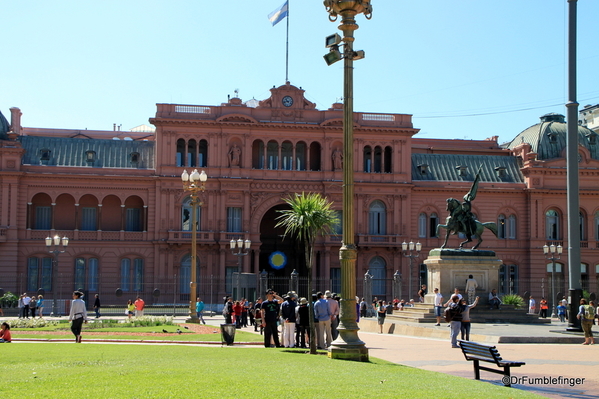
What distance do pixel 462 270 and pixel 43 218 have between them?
3743cm

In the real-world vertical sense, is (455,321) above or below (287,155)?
below

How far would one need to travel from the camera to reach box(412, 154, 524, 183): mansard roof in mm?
66875

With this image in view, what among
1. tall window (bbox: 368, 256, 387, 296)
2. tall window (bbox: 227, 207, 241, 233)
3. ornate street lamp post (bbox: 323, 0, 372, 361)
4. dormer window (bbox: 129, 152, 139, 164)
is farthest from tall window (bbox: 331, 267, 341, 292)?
ornate street lamp post (bbox: 323, 0, 372, 361)

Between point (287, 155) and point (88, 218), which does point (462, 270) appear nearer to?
point (287, 155)

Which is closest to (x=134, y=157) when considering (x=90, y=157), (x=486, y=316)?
(x=90, y=157)

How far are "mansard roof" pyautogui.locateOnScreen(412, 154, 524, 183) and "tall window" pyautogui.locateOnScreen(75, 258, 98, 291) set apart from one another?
26.3m

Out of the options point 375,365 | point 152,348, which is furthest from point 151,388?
point 152,348

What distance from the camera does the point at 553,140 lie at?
67938mm

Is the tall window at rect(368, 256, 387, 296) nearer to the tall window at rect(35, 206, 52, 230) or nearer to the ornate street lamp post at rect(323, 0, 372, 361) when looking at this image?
the tall window at rect(35, 206, 52, 230)

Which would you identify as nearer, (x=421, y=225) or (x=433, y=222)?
(x=421, y=225)

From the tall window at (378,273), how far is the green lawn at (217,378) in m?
43.4

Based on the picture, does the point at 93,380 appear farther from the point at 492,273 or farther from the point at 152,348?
the point at 492,273

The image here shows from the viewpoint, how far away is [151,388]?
1262cm

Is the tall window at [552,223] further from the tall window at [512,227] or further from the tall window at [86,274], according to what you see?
the tall window at [86,274]
